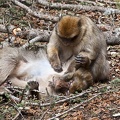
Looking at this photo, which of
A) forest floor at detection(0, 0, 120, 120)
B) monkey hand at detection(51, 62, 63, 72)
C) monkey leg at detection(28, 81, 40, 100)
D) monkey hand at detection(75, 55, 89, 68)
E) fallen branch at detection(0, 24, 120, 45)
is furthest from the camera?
fallen branch at detection(0, 24, 120, 45)

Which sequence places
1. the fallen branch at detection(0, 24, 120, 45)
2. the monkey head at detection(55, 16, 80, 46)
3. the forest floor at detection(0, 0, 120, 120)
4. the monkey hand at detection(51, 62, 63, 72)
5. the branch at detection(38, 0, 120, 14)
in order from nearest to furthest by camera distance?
the forest floor at detection(0, 0, 120, 120) → the monkey head at detection(55, 16, 80, 46) → the monkey hand at detection(51, 62, 63, 72) → the fallen branch at detection(0, 24, 120, 45) → the branch at detection(38, 0, 120, 14)

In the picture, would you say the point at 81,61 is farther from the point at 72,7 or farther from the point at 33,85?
the point at 72,7

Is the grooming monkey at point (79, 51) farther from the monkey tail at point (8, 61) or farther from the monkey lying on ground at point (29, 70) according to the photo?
the monkey tail at point (8, 61)

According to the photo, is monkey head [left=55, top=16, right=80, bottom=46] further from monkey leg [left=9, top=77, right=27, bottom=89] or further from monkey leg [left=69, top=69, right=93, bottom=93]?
monkey leg [left=9, top=77, right=27, bottom=89]

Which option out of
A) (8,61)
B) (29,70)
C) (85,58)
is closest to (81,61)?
(85,58)

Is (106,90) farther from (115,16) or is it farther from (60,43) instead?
(115,16)

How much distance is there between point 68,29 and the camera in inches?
256

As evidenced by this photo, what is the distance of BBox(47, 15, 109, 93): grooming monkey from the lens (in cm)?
653

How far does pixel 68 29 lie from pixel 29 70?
3.47 feet

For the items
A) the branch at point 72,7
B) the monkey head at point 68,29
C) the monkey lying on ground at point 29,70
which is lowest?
the monkey lying on ground at point 29,70

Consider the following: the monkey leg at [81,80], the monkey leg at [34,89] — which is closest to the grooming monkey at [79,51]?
Answer: the monkey leg at [81,80]

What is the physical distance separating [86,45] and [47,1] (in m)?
4.51


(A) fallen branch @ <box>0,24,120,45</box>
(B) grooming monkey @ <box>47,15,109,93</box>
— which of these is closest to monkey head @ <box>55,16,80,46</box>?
(B) grooming monkey @ <box>47,15,109,93</box>

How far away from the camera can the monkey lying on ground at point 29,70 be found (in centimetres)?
677
